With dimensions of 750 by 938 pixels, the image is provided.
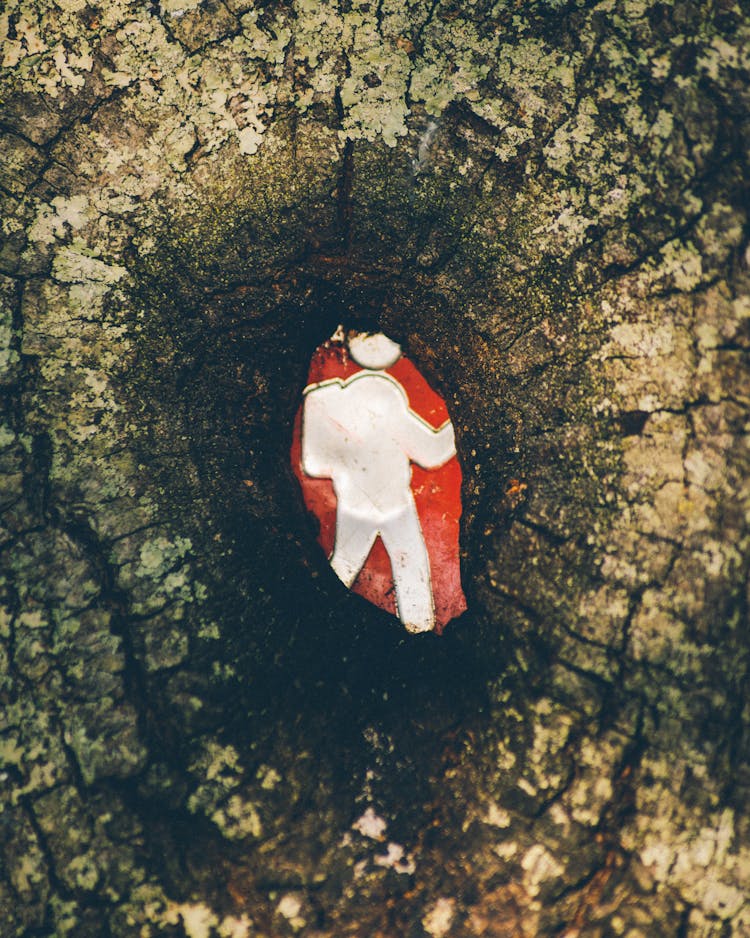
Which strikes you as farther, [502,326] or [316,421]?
[316,421]

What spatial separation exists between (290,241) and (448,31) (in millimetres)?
465

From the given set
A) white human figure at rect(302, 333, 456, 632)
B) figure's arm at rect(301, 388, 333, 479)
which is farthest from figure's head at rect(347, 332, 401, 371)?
figure's arm at rect(301, 388, 333, 479)

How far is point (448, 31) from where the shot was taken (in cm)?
122

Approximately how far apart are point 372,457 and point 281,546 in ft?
1.10

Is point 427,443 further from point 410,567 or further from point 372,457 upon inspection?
point 410,567

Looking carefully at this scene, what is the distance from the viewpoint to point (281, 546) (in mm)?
1264

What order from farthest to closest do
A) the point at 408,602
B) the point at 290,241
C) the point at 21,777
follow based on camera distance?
the point at 408,602
the point at 290,241
the point at 21,777

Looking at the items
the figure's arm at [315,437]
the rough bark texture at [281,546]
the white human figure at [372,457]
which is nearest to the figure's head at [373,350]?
the white human figure at [372,457]

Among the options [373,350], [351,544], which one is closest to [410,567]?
[351,544]

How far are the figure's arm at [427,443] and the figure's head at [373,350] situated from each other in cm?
12

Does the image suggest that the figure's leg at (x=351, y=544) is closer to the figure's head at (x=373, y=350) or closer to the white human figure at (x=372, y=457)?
the white human figure at (x=372, y=457)

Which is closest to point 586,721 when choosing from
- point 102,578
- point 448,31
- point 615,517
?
point 615,517

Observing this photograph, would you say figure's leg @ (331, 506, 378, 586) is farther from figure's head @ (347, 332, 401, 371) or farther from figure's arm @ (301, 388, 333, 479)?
figure's head @ (347, 332, 401, 371)

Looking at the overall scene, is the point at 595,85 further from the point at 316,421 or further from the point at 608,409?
the point at 316,421
